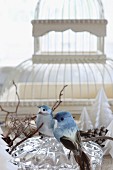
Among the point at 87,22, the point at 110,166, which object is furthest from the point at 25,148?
the point at 87,22

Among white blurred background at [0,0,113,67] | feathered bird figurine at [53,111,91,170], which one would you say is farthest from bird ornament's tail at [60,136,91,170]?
white blurred background at [0,0,113,67]

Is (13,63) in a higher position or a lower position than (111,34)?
lower

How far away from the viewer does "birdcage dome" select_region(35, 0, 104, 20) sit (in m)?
2.94

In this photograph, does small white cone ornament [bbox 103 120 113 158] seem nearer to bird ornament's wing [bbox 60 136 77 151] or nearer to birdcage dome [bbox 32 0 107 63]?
bird ornament's wing [bbox 60 136 77 151]

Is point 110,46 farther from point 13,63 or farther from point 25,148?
point 25,148

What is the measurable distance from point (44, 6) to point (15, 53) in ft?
2.07

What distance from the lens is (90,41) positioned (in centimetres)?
319

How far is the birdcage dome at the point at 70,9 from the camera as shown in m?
2.94

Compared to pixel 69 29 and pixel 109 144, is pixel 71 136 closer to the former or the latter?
pixel 109 144

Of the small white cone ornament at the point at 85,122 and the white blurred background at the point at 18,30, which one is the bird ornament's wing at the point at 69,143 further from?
the white blurred background at the point at 18,30

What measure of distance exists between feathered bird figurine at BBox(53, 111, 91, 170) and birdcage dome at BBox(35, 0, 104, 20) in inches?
80.7

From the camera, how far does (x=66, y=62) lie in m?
2.34

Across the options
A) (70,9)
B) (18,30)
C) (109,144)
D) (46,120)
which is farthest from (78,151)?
(18,30)

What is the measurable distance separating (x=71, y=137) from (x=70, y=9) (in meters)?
2.21
